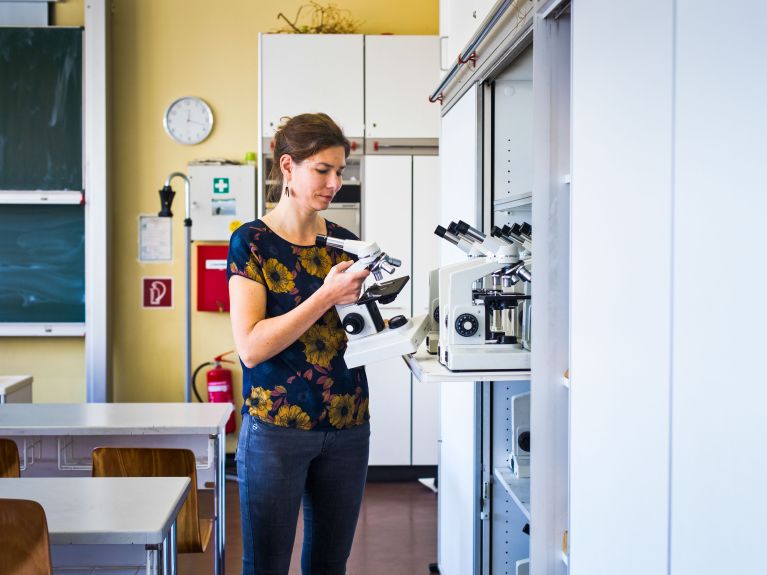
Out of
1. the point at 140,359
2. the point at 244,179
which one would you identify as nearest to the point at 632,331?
the point at 244,179

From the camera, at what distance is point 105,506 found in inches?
70.1

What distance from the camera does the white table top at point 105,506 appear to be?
1.63 meters

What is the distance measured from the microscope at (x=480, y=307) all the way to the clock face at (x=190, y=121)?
3308 millimetres

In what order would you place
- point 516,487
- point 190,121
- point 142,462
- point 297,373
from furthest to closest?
point 190,121 < point 142,462 < point 516,487 < point 297,373

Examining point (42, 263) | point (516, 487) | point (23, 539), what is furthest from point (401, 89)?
point (23, 539)

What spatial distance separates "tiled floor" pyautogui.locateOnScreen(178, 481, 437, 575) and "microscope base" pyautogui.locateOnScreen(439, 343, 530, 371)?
1.79 m

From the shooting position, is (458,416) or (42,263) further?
(42,263)

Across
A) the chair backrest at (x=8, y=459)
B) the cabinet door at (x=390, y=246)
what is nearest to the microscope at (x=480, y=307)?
the chair backrest at (x=8, y=459)

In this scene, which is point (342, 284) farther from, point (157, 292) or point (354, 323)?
point (157, 292)

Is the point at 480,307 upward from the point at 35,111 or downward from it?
downward

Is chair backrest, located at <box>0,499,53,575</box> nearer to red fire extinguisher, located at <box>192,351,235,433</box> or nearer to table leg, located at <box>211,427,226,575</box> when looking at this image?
table leg, located at <box>211,427,226,575</box>

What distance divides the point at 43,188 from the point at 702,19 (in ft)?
14.3

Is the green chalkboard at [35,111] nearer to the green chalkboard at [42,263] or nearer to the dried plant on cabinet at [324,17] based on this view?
the green chalkboard at [42,263]

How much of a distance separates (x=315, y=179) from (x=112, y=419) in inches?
55.1
